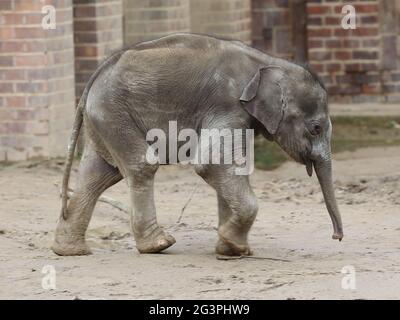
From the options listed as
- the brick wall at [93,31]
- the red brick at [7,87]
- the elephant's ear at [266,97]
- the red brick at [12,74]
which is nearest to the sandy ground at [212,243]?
the red brick at [7,87]

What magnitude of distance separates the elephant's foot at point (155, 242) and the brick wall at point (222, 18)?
7.48 meters

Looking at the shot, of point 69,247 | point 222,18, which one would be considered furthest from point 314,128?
point 222,18

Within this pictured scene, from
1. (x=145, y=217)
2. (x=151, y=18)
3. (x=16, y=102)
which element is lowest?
(x=145, y=217)

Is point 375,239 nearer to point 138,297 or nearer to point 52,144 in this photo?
point 138,297

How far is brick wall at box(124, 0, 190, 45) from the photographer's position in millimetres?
15414

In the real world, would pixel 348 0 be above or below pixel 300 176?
above

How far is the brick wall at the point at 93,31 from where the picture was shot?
46.4 ft

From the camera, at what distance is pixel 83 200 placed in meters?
9.54

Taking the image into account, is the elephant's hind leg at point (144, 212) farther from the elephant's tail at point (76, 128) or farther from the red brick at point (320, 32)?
the red brick at point (320, 32)

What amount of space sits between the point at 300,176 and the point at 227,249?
13.9 ft

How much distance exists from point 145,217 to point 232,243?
1.94 feet

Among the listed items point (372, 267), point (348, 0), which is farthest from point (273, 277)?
point (348, 0)

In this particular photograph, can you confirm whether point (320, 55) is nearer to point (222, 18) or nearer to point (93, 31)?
point (222, 18)

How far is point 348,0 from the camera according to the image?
16703 millimetres
